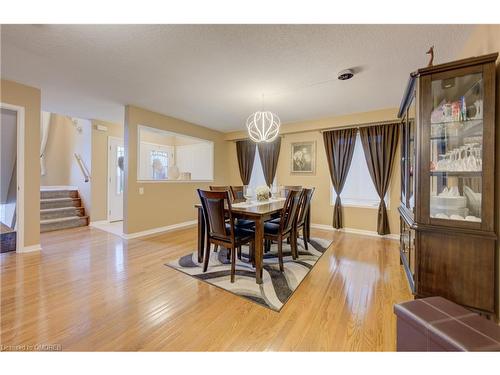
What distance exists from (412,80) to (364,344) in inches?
85.2

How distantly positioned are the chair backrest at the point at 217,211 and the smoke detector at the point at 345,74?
6.71 feet

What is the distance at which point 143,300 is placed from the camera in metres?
1.96

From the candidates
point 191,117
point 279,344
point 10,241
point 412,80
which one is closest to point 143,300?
point 279,344

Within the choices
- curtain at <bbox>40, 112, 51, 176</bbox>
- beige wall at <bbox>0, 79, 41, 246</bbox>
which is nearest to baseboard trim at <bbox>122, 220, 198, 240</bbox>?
beige wall at <bbox>0, 79, 41, 246</bbox>

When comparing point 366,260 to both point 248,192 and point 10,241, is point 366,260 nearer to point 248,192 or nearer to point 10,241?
point 248,192

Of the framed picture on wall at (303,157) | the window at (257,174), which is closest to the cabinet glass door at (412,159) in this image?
the framed picture on wall at (303,157)

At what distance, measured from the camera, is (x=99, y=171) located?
5.18 meters

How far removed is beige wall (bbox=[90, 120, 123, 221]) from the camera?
5094mm

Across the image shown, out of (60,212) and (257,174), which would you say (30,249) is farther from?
(257,174)

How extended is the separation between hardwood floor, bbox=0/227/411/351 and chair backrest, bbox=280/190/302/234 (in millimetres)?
636

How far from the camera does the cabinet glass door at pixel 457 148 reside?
156 cm

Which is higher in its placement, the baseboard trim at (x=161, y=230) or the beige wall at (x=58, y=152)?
the beige wall at (x=58, y=152)

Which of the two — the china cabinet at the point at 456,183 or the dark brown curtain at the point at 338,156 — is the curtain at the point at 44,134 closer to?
the dark brown curtain at the point at 338,156

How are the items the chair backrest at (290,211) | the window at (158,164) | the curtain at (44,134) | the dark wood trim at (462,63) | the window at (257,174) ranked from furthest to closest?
the window at (158,164) → the curtain at (44,134) → the window at (257,174) → the chair backrest at (290,211) → the dark wood trim at (462,63)
